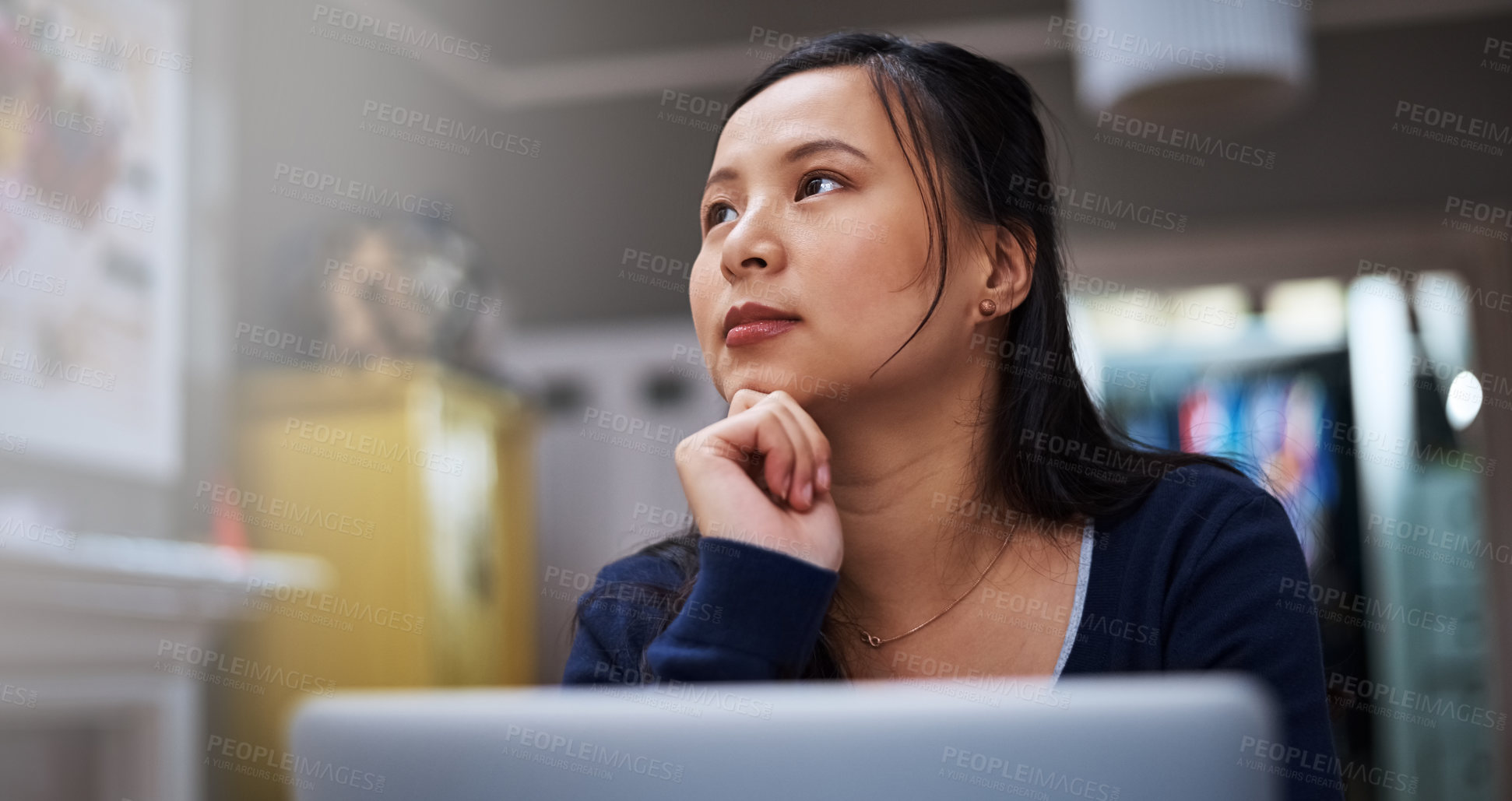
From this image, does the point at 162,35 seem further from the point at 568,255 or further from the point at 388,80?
the point at 568,255

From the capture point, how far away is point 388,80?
14.2ft

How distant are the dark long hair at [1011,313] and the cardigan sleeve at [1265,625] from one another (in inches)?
4.1

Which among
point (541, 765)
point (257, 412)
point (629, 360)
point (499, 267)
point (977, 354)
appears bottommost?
point (541, 765)

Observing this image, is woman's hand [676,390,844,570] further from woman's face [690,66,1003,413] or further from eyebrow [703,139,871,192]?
eyebrow [703,139,871,192]

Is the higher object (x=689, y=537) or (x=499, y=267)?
(x=499, y=267)

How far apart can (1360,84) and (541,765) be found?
4.74 m

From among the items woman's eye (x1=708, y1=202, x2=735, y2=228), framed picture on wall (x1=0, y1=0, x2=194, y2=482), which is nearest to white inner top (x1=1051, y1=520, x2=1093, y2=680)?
woman's eye (x1=708, y1=202, x2=735, y2=228)

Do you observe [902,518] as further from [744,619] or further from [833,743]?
[833,743]

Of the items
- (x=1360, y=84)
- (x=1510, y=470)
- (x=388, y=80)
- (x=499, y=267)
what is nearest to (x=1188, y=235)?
(x=1360, y=84)

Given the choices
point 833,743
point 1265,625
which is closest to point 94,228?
point 1265,625

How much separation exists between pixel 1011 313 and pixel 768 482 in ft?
1.24

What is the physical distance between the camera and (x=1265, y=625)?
0.92 metres

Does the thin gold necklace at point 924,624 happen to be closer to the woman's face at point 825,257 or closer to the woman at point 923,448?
the woman at point 923,448

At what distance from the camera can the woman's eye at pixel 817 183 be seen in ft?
3.48
